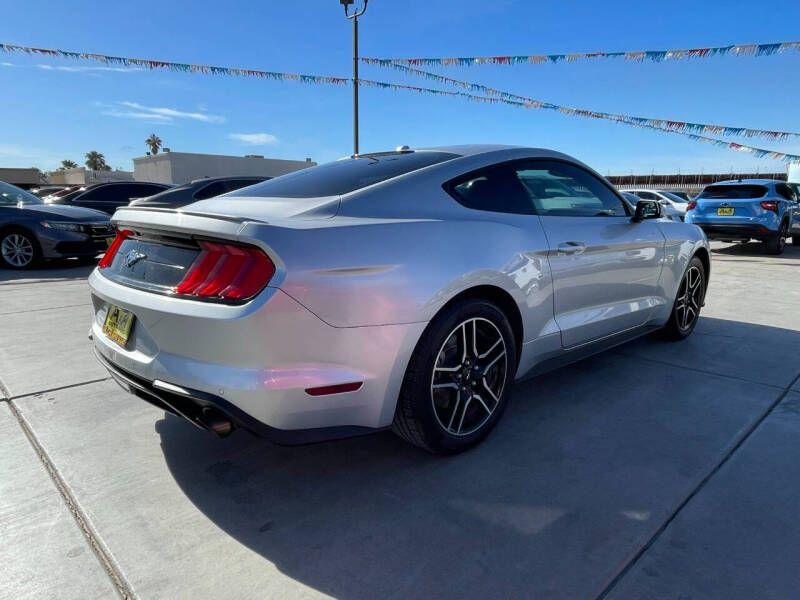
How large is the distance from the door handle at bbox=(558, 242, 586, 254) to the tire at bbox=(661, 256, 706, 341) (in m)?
1.61

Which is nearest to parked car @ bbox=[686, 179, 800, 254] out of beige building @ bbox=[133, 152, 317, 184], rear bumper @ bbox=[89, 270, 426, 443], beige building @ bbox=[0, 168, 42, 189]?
rear bumper @ bbox=[89, 270, 426, 443]

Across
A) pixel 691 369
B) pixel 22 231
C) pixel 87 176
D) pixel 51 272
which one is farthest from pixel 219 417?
pixel 87 176

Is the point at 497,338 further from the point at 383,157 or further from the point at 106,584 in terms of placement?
the point at 106,584

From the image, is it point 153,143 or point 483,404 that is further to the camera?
point 153,143

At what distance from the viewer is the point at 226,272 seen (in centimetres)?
201

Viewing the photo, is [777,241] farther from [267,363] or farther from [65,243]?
[65,243]

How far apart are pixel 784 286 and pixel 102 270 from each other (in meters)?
8.20

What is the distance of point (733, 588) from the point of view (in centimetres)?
174

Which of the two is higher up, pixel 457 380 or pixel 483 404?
pixel 457 380

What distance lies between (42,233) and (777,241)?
13.7 m

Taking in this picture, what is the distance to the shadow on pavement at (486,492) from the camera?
183 cm

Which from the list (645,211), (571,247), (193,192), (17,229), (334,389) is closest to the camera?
(334,389)

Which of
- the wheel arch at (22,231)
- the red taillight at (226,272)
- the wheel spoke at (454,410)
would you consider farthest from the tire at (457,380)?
the wheel arch at (22,231)

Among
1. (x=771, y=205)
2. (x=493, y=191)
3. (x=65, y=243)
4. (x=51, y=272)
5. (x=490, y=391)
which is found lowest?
(x=51, y=272)
